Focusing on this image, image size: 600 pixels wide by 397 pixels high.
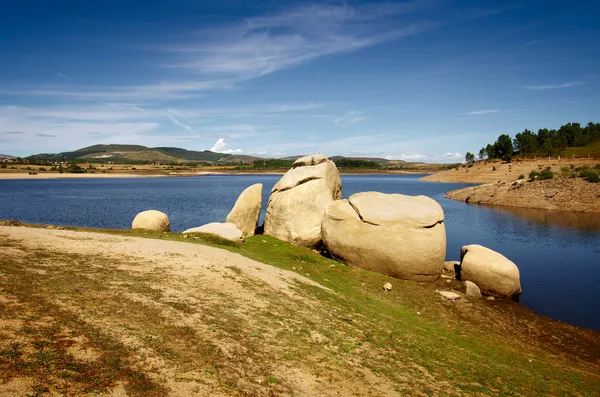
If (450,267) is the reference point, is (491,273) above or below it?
above

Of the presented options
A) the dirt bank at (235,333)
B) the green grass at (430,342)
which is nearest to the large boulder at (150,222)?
the dirt bank at (235,333)

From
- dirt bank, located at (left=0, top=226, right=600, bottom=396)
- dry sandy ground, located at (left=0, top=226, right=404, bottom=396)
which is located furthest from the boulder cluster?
dry sandy ground, located at (left=0, top=226, right=404, bottom=396)

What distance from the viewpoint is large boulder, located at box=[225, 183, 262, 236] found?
31328 millimetres

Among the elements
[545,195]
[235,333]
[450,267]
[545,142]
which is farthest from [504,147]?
[235,333]

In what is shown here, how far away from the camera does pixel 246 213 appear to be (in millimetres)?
31531

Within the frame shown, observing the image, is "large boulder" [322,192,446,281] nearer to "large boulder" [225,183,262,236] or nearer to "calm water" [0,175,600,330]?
"calm water" [0,175,600,330]

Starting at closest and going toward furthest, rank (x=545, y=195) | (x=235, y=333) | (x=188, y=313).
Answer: (x=235, y=333), (x=188, y=313), (x=545, y=195)

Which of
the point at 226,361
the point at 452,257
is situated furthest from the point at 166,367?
the point at 452,257

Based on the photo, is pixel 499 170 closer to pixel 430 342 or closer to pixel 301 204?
pixel 301 204

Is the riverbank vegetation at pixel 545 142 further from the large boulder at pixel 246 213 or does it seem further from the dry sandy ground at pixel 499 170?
the large boulder at pixel 246 213

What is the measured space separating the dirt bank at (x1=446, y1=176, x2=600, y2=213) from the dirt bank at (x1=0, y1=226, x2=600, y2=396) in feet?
174

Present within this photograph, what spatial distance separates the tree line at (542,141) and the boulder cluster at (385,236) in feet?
418

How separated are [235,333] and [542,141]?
6751 inches

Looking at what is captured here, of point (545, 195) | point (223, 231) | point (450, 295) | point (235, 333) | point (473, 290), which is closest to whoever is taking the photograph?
point (235, 333)
